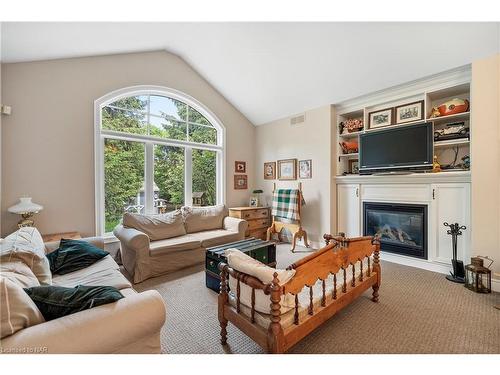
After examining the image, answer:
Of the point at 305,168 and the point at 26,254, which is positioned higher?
the point at 305,168

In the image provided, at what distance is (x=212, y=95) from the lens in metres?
4.80

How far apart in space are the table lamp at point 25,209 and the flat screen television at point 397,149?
179 inches

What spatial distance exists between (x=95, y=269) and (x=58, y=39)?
2.59 metres

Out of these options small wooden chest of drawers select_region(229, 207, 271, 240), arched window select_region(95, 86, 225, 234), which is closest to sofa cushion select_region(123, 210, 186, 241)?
arched window select_region(95, 86, 225, 234)

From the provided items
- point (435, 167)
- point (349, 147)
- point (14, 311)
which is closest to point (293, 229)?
point (349, 147)

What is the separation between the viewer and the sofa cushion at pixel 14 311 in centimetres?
102

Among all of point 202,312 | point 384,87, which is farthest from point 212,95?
point 202,312

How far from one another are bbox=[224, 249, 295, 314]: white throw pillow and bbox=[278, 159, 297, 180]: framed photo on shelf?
328 cm

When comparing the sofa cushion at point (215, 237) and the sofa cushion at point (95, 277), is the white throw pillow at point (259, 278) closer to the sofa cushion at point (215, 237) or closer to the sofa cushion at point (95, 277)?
the sofa cushion at point (95, 277)

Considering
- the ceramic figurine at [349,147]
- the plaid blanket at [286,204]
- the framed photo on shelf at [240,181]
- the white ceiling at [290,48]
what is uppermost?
the white ceiling at [290,48]

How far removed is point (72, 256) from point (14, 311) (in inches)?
54.2

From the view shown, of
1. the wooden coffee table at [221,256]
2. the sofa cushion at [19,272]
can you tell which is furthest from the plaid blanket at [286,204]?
the sofa cushion at [19,272]

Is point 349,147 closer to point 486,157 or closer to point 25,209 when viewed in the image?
point 486,157

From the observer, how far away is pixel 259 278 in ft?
4.78
